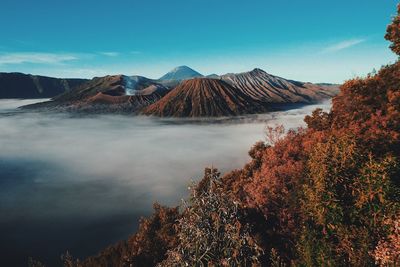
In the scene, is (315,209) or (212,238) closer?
(212,238)

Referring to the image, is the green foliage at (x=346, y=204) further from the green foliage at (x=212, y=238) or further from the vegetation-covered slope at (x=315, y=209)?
the green foliage at (x=212, y=238)

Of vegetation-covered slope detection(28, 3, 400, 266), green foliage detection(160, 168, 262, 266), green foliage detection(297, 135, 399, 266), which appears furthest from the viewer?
green foliage detection(297, 135, 399, 266)

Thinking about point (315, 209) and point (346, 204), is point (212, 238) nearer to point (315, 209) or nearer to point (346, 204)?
point (315, 209)

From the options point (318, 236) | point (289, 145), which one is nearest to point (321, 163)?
point (318, 236)

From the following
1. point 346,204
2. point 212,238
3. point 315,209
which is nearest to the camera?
point 212,238

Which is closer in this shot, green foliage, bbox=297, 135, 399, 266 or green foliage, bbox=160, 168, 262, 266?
green foliage, bbox=160, 168, 262, 266

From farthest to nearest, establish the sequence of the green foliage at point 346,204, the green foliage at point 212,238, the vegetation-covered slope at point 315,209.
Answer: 1. the green foliage at point 346,204
2. the vegetation-covered slope at point 315,209
3. the green foliage at point 212,238

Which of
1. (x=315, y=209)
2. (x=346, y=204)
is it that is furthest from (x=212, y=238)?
(x=346, y=204)

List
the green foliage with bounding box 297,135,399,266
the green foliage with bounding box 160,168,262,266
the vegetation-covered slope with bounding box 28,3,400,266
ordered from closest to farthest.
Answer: the green foliage with bounding box 160,168,262,266, the vegetation-covered slope with bounding box 28,3,400,266, the green foliage with bounding box 297,135,399,266

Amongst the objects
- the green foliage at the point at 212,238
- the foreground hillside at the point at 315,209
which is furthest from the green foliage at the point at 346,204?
the green foliage at the point at 212,238

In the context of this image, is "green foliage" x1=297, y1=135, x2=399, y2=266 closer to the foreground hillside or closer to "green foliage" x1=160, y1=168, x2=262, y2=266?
the foreground hillside

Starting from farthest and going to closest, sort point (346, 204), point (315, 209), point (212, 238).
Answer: point (346, 204) → point (315, 209) → point (212, 238)

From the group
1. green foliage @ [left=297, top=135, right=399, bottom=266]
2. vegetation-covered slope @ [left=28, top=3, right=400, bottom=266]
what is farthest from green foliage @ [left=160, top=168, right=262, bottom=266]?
green foliage @ [left=297, top=135, right=399, bottom=266]
